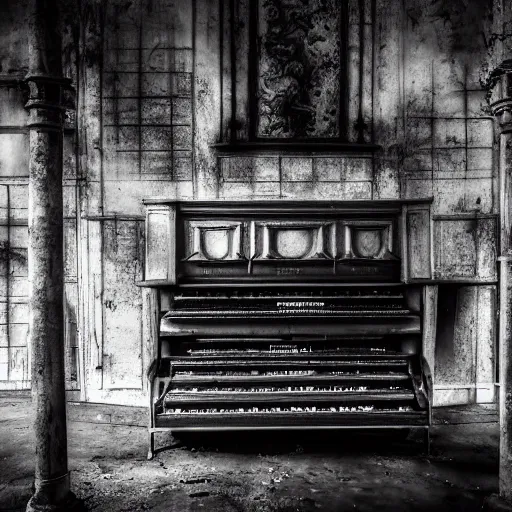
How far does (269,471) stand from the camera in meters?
4.09

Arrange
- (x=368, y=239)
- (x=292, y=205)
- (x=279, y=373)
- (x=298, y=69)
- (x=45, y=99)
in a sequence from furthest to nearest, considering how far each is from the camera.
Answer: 1. (x=298, y=69)
2. (x=368, y=239)
3. (x=292, y=205)
4. (x=279, y=373)
5. (x=45, y=99)

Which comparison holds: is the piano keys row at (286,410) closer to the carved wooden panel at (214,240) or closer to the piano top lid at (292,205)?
the carved wooden panel at (214,240)

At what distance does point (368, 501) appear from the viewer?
3.60 meters

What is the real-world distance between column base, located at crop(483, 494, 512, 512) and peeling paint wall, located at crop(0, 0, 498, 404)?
2.48 metres

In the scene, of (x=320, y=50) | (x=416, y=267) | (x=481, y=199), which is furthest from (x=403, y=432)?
(x=320, y=50)

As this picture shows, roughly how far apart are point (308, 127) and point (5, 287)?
4379 millimetres

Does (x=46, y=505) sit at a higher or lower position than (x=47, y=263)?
lower

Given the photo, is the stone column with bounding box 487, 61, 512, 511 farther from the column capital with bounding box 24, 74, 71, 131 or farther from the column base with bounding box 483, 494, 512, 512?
the column capital with bounding box 24, 74, 71, 131

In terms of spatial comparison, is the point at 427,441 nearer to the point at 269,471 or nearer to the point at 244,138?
the point at 269,471

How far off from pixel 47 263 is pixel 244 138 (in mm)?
3234

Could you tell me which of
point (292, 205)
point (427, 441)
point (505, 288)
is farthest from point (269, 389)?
point (505, 288)

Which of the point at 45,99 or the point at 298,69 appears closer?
the point at 45,99

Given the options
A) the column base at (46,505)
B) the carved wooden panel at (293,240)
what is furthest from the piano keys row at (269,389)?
the carved wooden panel at (293,240)

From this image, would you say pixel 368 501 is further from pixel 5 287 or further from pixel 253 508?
pixel 5 287
